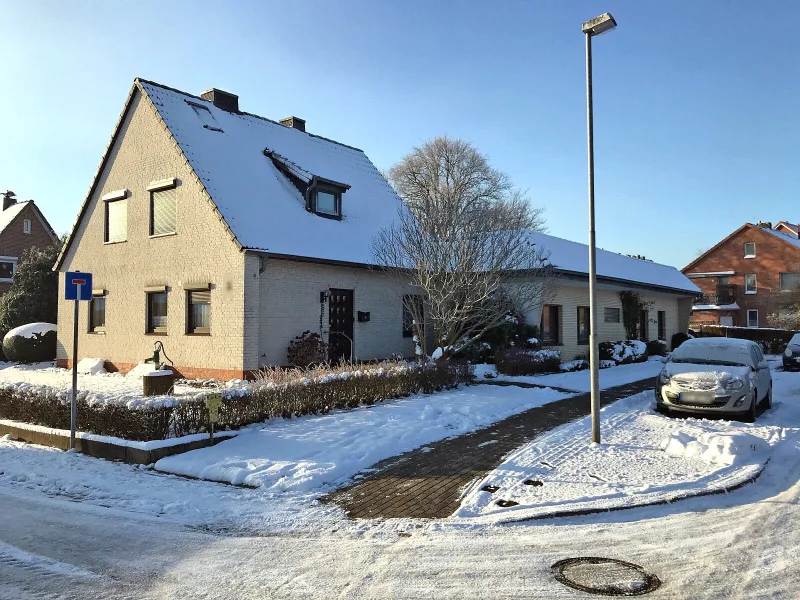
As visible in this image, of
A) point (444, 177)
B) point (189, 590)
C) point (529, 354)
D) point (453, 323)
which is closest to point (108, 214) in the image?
point (453, 323)

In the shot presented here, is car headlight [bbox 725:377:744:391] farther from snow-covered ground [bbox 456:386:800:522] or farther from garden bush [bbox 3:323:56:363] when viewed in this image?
garden bush [bbox 3:323:56:363]

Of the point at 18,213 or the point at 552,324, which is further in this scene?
the point at 18,213

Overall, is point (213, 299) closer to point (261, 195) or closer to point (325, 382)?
point (261, 195)

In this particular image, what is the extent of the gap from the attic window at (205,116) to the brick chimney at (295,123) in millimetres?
4068

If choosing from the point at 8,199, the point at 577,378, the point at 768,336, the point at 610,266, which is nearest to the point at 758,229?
the point at 768,336

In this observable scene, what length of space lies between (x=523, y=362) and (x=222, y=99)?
1323 centimetres

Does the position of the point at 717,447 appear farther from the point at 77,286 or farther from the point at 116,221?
the point at 116,221

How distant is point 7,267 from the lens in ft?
129

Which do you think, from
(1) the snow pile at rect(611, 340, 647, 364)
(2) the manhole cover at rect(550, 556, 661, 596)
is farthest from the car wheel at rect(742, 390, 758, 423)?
(1) the snow pile at rect(611, 340, 647, 364)

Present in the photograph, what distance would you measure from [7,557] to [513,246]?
1223 cm

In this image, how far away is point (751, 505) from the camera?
613cm

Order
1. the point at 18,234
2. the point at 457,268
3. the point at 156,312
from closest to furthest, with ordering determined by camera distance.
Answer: the point at 457,268 → the point at 156,312 → the point at 18,234

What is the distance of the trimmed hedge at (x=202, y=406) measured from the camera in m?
8.46

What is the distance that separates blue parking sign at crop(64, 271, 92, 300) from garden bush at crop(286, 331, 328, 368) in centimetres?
692
